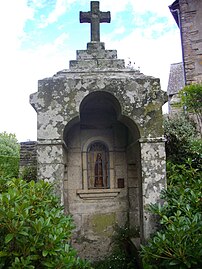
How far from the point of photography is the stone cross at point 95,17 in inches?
198

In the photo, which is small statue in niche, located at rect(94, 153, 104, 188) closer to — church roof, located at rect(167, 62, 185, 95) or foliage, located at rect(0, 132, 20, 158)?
foliage, located at rect(0, 132, 20, 158)

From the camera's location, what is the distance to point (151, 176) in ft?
13.0

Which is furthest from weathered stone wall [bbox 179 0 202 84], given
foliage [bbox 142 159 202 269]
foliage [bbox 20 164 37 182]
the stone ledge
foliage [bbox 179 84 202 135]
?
foliage [bbox 142 159 202 269]

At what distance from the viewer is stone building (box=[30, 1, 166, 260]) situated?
156 inches

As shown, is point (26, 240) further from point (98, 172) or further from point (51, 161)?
point (98, 172)

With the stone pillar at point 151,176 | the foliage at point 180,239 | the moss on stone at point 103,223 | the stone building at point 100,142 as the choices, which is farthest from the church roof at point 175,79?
the foliage at point 180,239

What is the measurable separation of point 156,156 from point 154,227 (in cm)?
101

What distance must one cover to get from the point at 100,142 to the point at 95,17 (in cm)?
236

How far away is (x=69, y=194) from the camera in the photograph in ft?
16.5

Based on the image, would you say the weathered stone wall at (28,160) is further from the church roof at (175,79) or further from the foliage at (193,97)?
the church roof at (175,79)

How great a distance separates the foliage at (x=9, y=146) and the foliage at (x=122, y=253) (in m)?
3.78

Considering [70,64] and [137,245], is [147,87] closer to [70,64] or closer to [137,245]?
[70,64]

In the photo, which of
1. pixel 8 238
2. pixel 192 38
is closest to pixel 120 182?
pixel 8 238

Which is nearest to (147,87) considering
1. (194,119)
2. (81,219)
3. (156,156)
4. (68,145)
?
(156,156)
